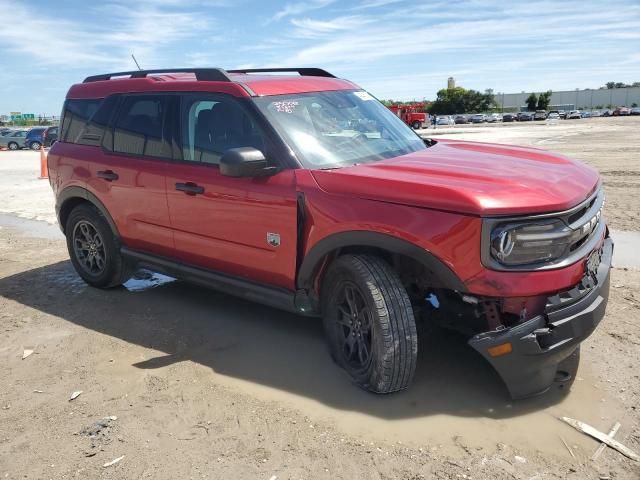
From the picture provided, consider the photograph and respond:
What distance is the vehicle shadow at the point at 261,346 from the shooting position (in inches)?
137

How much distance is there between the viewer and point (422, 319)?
3707mm

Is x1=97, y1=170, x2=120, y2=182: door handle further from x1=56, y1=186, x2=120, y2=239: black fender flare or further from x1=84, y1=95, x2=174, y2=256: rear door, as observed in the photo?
x1=56, y1=186, x2=120, y2=239: black fender flare

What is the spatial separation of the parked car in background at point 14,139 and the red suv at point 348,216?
32.8 m

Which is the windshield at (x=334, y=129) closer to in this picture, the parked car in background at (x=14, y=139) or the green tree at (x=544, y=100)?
the parked car in background at (x=14, y=139)

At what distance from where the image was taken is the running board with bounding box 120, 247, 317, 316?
3.90m

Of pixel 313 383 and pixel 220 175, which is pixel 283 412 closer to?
pixel 313 383


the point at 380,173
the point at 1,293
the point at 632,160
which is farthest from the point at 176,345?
the point at 632,160

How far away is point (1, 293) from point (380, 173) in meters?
4.55

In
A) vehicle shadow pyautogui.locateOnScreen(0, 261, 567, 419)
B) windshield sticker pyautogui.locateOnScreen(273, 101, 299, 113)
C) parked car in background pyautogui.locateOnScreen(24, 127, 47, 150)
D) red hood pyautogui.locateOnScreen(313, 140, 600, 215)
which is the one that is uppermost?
windshield sticker pyautogui.locateOnScreen(273, 101, 299, 113)

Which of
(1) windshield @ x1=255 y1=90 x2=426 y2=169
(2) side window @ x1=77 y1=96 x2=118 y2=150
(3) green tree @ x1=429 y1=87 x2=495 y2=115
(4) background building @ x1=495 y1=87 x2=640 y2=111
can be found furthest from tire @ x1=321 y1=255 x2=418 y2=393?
(4) background building @ x1=495 y1=87 x2=640 y2=111

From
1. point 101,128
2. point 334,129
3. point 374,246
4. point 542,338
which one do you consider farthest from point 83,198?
point 542,338

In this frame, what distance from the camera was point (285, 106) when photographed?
13.7ft

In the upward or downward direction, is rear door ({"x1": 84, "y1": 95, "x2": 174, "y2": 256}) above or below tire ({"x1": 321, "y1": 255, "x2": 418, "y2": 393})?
above

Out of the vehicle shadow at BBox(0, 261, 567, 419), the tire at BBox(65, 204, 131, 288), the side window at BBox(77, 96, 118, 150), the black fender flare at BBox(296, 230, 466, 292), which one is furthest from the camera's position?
the tire at BBox(65, 204, 131, 288)
